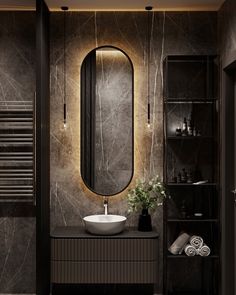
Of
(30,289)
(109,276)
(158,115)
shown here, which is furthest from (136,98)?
(30,289)

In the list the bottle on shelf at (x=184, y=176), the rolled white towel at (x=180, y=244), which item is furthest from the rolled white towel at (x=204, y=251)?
the bottle on shelf at (x=184, y=176)

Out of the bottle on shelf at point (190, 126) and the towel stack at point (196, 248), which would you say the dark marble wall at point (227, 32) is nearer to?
the bottle on shelf at point (190, 126)

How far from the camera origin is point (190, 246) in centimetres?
364

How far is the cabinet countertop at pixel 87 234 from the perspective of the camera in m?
3.53

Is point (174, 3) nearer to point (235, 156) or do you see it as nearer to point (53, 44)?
point (53, 44)

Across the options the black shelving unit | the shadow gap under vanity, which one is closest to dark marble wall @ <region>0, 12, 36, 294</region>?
the shadow gap under vanity

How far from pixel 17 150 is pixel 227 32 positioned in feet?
7.09

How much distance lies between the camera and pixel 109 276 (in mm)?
3539

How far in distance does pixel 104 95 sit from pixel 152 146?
0.67m

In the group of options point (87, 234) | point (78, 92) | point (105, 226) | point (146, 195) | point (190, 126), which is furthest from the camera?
point (78, 92)

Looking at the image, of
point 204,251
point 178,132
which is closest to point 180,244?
point 204,251

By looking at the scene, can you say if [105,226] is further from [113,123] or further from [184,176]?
[113,123]

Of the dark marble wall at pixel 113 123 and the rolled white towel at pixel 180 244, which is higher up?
the dark marble wall at pixel 113 123

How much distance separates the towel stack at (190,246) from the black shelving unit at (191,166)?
18 centimetres
